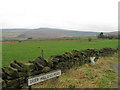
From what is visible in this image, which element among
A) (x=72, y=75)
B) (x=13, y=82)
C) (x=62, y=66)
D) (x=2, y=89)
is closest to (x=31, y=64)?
(x=13, y=82)

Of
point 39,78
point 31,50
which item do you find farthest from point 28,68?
point 31,50

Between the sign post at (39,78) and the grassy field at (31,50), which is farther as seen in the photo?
the grassy field at (31,50)

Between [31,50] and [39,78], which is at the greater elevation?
[39,78]

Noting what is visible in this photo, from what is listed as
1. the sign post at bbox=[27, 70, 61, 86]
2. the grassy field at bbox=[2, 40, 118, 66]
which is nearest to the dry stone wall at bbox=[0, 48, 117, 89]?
the sign post at bbox=[27, 70, 61, 86]

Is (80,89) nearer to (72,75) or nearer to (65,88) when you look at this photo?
(65,88)

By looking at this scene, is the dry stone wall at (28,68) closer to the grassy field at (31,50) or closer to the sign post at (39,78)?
the sign post at (39,78)

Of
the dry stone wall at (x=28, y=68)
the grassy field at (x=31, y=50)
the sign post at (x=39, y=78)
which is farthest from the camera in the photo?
the grassy field at (x=31, y=50)

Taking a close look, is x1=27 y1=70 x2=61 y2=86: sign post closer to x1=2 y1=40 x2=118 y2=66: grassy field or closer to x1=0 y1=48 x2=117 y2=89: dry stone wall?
x1=0 y1=48 x2=117 y2=89: dry stone wall

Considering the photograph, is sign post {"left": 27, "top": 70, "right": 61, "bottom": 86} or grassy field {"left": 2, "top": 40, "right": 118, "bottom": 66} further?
grassy field {"left": 2, "top": 40, "right": 118, "bottom": 66}

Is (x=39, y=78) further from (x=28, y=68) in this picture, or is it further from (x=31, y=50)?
(x=31, y=50)

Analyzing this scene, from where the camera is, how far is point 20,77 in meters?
5.46

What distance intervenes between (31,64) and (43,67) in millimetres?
675

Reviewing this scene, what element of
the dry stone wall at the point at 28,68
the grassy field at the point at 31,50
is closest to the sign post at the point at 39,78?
the dry stone wall at the point at 28,68

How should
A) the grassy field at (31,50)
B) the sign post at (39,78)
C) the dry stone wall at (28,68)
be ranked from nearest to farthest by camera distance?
the sign post at (39,78) < the dry stone wall at (28,68) < the grassy field at (31,50)
